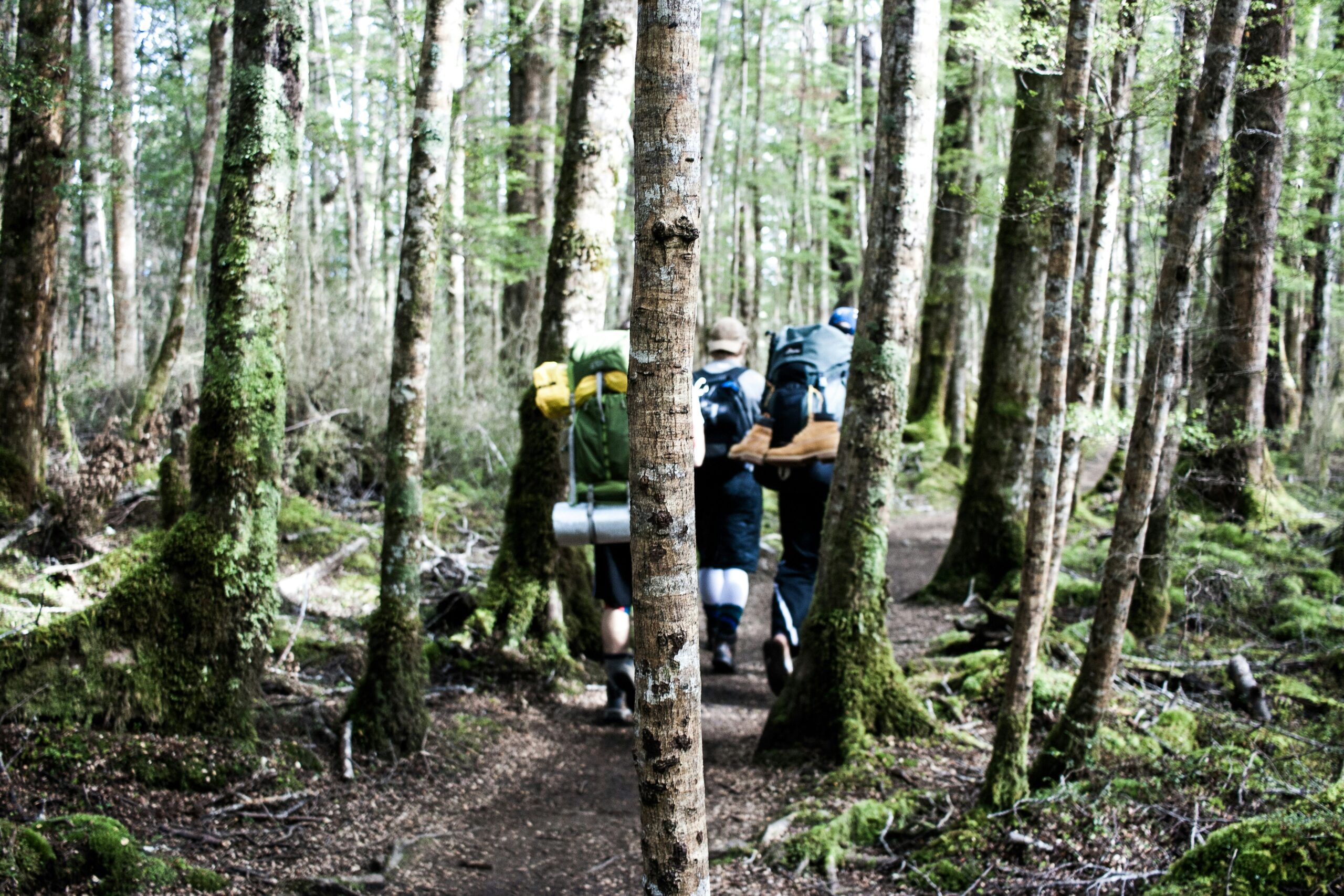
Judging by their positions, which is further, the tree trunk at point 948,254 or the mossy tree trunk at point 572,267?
the tree trunk at point 948,254

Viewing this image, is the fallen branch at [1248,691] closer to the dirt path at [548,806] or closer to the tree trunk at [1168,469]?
the tree trunk at [1168,469]

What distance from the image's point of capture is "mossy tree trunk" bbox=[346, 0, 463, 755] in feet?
17.2

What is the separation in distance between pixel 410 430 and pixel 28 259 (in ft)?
13.6

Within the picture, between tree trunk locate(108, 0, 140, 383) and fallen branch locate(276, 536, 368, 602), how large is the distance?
4.25 meters

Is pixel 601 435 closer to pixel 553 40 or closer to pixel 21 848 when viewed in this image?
pixel 21 848

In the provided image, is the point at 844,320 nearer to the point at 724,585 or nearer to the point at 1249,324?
the point at 724,585

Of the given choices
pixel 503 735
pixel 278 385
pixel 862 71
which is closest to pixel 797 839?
pixel 503 735

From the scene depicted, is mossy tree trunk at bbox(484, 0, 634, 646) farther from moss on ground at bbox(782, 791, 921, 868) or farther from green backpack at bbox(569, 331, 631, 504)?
moss on ground at bbox(782, 791, 921, 868)

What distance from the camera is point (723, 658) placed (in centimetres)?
716

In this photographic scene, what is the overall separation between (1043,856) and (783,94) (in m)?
24.2

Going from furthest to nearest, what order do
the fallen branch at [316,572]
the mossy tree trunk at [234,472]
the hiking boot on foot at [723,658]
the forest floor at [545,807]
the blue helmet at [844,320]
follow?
the fallen branch at [316,572]
the blue helmet at [844,320]
the hiking boot on foot at [723,658]
the mossy tree trunk at [234,472]
the forest floor at [545,807]

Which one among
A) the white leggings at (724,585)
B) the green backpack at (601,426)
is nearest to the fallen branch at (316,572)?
the green backpack at (601,426)

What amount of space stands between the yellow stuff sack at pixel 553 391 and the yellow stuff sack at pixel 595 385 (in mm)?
130

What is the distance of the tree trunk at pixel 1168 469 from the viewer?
16.1 ft
